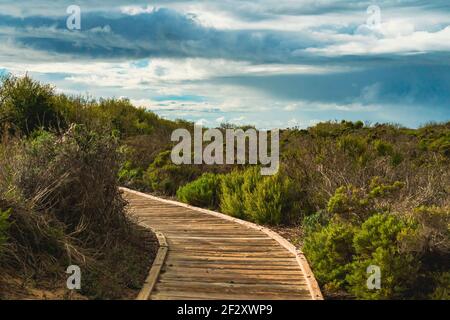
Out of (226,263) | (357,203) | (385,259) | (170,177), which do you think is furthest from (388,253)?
(170,177)

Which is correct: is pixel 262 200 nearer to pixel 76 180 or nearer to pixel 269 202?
pixel 269 202

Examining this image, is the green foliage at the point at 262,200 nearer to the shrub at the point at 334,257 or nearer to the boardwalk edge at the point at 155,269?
the boardwalk edge at the point at 155,269

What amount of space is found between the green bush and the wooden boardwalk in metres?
1.79

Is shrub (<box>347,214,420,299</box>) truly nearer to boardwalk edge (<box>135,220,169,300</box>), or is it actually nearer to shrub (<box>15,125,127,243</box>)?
boardwalk edge (<box>135,220,169,300</box>)

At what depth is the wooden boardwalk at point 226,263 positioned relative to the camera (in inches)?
274

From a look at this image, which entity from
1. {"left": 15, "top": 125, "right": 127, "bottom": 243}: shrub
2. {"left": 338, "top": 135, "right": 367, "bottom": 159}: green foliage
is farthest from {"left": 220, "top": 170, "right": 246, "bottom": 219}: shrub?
{"left": 15, "top": 125, "right": 127, "bottom": 243}: shrub

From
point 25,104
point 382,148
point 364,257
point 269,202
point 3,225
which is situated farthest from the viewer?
point 25,104

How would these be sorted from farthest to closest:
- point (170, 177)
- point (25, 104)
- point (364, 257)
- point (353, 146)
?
point (25, 104) → point (170, 177) → point (353, 146) → point (364, 257)

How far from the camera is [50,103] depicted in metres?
22.6

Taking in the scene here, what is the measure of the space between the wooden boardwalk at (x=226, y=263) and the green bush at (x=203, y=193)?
5.88 ft

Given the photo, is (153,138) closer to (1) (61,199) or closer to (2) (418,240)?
(1) (61,199)

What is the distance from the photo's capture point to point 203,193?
522 inches

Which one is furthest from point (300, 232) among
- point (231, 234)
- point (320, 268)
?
point (320, 268)

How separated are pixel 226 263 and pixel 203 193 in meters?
5.16
